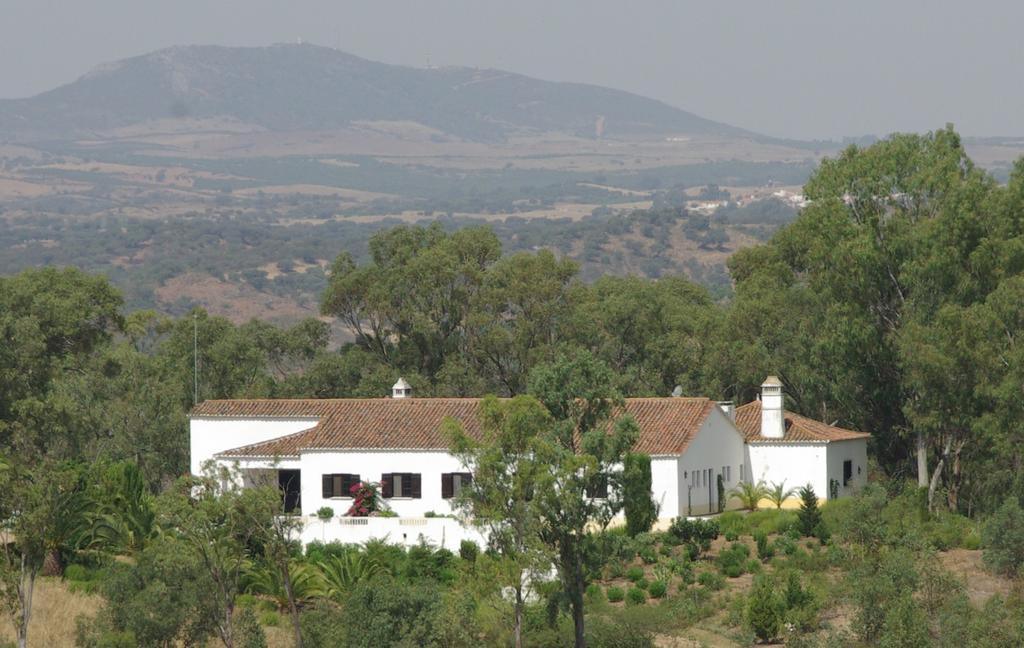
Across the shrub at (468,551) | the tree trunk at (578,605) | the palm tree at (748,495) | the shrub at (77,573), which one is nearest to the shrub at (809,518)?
the palm tree at (748,495)

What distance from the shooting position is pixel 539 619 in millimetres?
42188

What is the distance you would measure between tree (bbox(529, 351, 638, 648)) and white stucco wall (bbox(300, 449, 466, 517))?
14510 millimetres

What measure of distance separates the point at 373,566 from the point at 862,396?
22.0 metres

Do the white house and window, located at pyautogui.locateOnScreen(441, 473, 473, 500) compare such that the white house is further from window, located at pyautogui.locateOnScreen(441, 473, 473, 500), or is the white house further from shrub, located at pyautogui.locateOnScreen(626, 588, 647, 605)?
shrub, located at pyautogui.locateOnScreen(626, 588, 647, 605)

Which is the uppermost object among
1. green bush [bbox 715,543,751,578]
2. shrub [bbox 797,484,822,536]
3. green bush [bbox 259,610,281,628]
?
shrub [bbox 797,484,822,536]

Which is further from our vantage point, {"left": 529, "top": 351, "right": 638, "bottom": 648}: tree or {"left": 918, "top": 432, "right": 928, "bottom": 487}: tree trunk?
{"left": 918, "top": 432, "right": 928, "bottom": 487}: tree trunk

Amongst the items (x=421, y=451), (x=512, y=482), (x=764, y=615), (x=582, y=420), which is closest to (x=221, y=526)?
(x=512, y=482)

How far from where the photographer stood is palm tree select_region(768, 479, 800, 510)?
187ft

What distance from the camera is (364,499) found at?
54.3 m

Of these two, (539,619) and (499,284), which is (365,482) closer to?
(539,619)

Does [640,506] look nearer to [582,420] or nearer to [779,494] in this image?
[779,494]

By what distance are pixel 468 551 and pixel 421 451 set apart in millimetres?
4749

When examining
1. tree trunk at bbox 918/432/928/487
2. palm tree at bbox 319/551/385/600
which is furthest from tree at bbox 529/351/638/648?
tree trunk at bbox 918/432/928/487

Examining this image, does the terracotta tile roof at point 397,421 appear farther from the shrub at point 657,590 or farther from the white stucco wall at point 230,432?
the shrub at point 657,590
